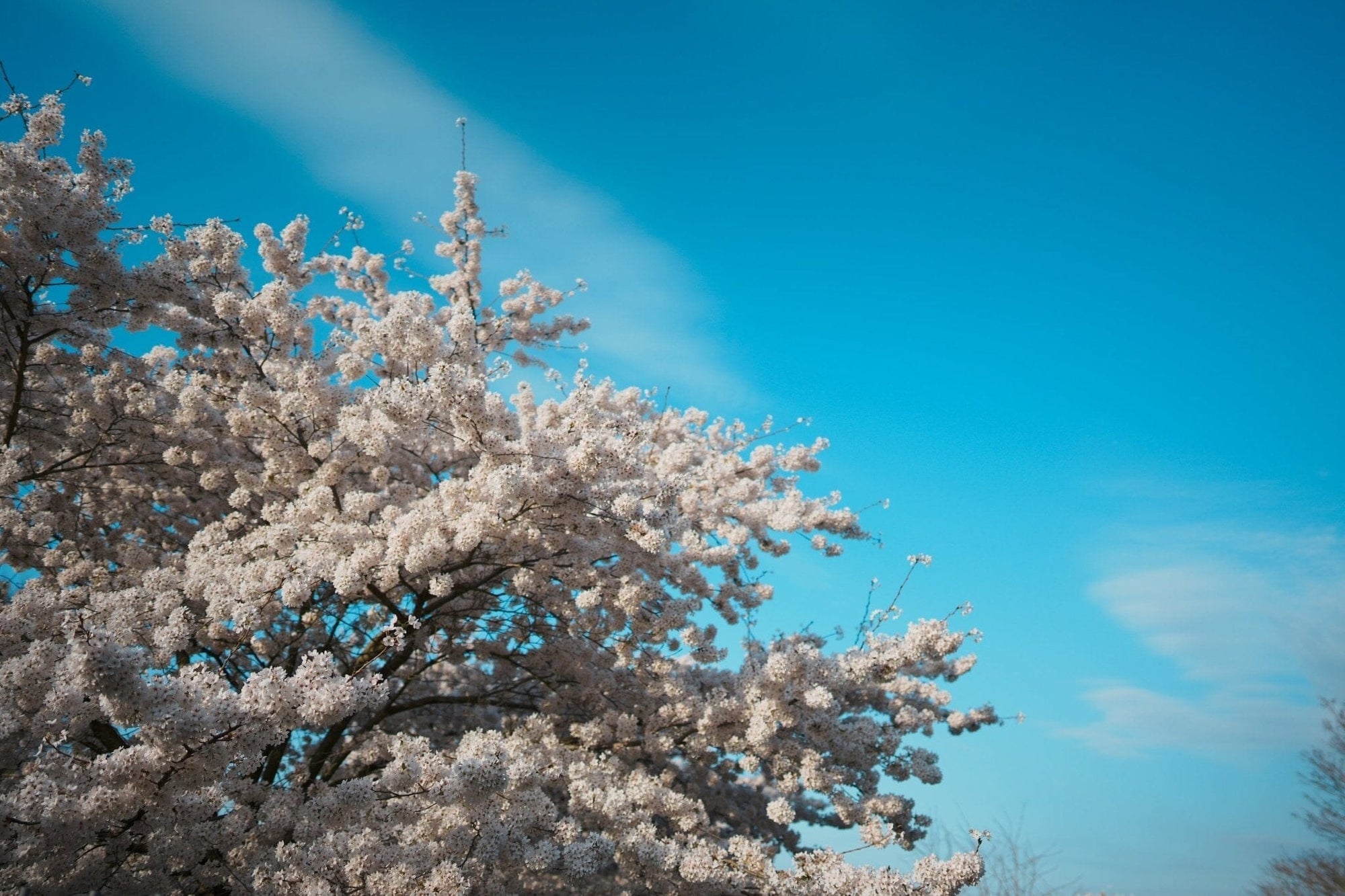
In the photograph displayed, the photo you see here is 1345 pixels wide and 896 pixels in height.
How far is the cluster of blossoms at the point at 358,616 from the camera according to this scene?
19.3 feet

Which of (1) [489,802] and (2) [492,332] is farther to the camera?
(2) [492,332]

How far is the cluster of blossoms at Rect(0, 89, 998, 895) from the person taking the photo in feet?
19.3

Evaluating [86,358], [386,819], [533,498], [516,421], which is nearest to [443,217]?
[86,358]

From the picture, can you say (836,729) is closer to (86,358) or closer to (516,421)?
(516,421)

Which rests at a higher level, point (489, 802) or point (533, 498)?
point (533, 498)

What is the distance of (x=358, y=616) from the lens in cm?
1084

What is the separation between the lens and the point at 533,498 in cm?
763

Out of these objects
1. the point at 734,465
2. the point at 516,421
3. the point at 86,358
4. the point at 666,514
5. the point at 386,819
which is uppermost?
the point at 734,465

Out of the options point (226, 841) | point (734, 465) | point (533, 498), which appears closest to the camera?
point (226, 841)

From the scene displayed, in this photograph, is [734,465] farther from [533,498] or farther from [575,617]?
[533,498]

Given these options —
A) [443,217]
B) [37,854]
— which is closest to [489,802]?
[37,854]

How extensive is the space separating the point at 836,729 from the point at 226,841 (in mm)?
6425

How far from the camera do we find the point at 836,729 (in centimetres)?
949

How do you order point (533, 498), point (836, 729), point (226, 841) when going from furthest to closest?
point (836, 729) → point (533, 498) → point (226, 841)
